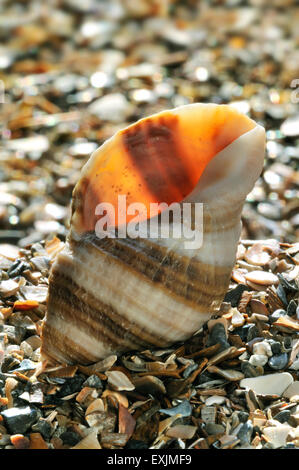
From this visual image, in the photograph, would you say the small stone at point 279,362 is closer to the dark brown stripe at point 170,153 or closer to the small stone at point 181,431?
the small stone at point 181,431

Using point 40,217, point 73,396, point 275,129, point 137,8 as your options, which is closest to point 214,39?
point 137,8

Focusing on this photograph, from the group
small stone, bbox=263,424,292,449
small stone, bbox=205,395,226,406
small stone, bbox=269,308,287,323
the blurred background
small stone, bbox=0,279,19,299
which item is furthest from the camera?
the blurred background

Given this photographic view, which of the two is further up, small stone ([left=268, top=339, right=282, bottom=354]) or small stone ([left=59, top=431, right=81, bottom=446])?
Answer: small stone ([left=268, top=339, right=282, bottom=354])

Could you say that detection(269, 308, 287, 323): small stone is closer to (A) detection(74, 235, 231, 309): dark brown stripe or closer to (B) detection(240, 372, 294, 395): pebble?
(B) detection(240, 372, 294, 395): pebble

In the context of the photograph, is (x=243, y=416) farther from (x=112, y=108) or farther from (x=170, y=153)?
(x=112, y=108)

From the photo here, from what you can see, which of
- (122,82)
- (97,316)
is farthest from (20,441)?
(122,82)

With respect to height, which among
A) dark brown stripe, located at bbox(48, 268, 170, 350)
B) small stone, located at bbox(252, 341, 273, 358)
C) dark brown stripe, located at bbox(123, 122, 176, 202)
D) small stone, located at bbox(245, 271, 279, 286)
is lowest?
small stone, located at bbox(252, 341, 273, 358)

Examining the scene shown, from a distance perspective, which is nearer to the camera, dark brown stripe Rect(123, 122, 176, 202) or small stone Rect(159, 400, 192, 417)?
small stone Rect(159, 400, 192, 417)

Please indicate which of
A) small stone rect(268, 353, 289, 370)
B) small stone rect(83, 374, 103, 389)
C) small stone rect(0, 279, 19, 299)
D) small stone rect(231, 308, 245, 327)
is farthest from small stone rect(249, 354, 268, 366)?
small stone rect(0, 279, 19, 299)
